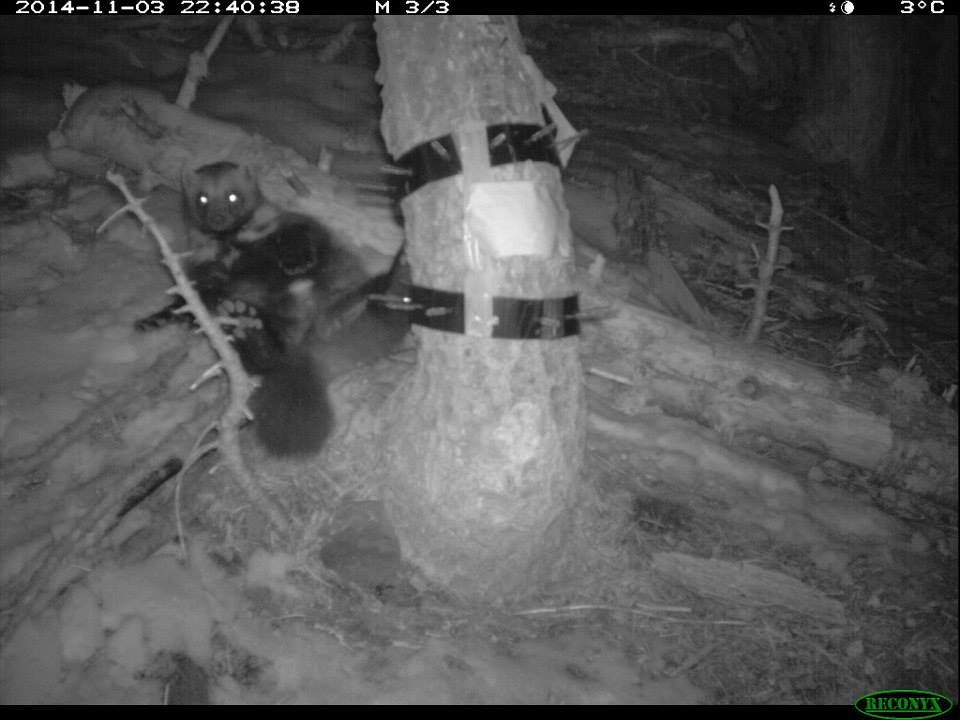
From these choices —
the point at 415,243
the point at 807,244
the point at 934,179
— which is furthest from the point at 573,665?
the point at 934,179

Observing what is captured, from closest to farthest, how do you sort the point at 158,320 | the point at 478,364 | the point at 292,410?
the point at 478,364 → the point at 292,410 → the point at 158,320

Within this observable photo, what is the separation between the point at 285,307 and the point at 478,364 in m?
2.12

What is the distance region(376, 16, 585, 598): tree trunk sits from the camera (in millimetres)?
2268

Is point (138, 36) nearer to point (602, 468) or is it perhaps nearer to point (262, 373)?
point (262, 373)

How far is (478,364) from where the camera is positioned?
2340 millimetres

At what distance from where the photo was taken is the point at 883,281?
5914 mm

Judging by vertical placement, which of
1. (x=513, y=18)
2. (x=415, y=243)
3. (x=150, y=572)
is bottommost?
(x=150, y=572)

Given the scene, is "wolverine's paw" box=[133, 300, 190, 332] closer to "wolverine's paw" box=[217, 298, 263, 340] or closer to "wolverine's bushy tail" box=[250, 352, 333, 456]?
"wolverine's paw" box=[217, 298, 263, 340]

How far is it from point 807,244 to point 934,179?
12.2 ft
